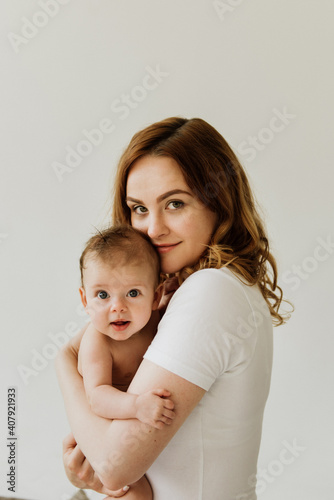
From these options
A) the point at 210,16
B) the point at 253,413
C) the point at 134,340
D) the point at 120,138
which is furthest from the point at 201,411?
the point at 210,16

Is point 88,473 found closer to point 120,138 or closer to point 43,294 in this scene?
point 43,294

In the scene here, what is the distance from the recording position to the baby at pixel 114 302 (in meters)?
1.49

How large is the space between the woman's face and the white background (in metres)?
1.10

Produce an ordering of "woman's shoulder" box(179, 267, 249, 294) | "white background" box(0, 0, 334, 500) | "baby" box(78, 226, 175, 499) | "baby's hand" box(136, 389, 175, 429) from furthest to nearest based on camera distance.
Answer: "white background" box(0, 0, 334, 500), "baby" box(78, 226, 175, 499), "woman's shoulder" box(179, 267, 249, 294), "baby's hand" box(136, 389, 175, 429)

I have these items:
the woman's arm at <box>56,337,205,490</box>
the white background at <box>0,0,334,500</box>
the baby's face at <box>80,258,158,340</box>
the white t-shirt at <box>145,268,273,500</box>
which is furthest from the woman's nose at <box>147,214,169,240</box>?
the white background at <box>0,0,334,500</box>

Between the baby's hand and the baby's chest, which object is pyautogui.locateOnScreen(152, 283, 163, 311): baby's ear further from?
the baby's hand

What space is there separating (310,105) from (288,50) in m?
0.29

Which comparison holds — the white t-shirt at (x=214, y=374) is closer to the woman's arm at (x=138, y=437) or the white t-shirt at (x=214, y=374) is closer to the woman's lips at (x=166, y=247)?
the woman's arm at (x=138, y=437)

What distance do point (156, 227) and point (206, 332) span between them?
44 cm

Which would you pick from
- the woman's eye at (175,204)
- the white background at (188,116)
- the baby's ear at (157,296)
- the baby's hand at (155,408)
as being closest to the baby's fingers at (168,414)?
the baby's hand at (155,408)

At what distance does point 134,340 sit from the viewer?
161 centimetres

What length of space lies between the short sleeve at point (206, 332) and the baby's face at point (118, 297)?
15 centimetres

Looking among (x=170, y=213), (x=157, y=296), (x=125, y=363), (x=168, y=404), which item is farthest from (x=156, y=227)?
(x=168, y=404)

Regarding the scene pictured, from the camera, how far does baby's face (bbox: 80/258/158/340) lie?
1488 millimetres
